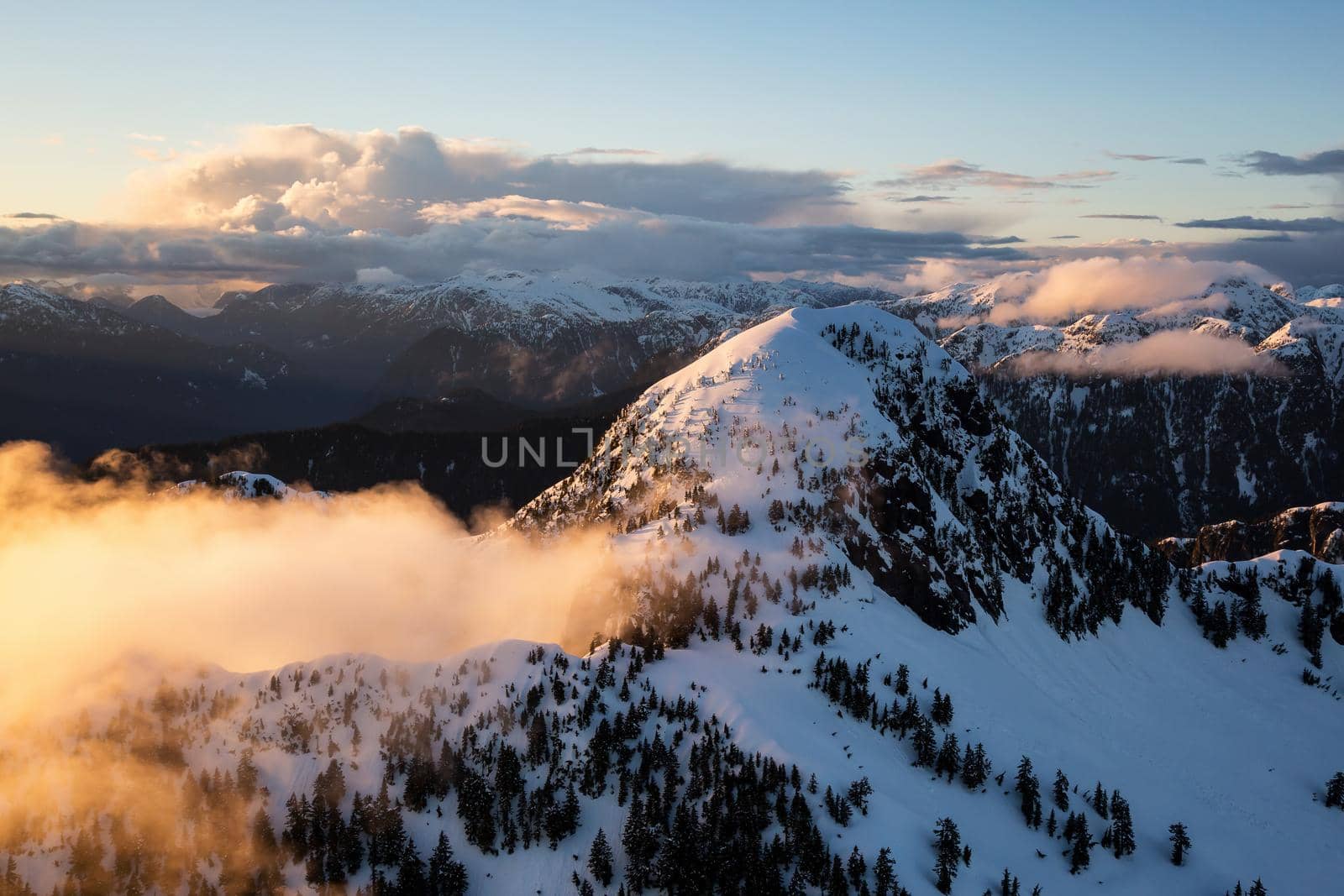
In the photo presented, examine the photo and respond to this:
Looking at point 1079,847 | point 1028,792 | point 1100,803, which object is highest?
point 1028,792

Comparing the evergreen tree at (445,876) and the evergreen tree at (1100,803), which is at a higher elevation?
the evergreen tree at (445,876)

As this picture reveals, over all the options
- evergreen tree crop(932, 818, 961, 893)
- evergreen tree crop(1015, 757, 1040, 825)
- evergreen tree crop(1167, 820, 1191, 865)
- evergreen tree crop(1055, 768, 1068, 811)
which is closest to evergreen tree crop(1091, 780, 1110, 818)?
evergreen tree crop(1055, 768, 1068, 811)

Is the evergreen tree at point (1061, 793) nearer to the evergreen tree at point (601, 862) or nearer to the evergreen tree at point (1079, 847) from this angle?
the evergreen tree at point (1079, 847)

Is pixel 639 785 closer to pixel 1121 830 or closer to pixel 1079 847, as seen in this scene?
pixel 1079 847

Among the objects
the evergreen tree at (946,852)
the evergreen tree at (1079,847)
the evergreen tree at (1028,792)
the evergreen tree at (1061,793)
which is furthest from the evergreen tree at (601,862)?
the evergreen tree at (1061,793)

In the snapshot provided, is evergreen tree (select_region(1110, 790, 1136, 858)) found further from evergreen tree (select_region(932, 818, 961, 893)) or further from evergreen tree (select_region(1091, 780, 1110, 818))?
evergreen tree (select_region(932, 818, 961, 893))

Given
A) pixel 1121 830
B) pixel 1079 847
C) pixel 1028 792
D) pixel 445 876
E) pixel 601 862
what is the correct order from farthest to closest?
1. pixel 1121 830
2. pixel 1028 792
3. pixel 1079 847
4. pixel 445 876
5. pixel 601 862

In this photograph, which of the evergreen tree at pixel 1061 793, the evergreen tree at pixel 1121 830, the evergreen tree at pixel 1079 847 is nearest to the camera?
the evergreen tree at pixel 1079 847

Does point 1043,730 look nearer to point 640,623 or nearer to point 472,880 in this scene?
point 640,623

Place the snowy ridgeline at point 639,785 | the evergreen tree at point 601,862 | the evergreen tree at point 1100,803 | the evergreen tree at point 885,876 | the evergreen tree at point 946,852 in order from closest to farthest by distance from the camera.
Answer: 1. the evergreen tree at point 885,876
2. the evergreen tree at point 601,862
3. the evergreen tree at point 946,852
4. the snowy ridgeline at point 639,785
5. the evergreen tree at point 1100,803

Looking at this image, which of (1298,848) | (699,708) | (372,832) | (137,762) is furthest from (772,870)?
(1298,848)

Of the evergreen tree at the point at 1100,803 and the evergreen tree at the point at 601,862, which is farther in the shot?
the evergreen tree at the point at 1100,803

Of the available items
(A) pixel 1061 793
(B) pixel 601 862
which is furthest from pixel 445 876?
(A) pixel 1061 793
